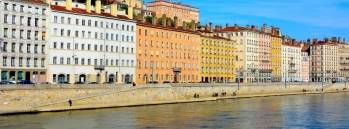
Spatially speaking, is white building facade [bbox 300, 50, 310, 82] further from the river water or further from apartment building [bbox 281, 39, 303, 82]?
the river water

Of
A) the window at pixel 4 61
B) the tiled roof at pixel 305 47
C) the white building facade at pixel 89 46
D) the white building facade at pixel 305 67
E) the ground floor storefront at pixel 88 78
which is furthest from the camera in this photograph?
the tiled roof at pixel 305 47

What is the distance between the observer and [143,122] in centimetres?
5297

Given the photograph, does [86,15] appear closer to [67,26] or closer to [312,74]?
[67,26]

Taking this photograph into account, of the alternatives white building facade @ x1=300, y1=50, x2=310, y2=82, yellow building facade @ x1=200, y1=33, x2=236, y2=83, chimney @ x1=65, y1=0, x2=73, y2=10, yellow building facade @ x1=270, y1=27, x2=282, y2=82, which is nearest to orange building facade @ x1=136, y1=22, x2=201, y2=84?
yellow building facade @ x1=200, y1=33, x2=236, y2=83

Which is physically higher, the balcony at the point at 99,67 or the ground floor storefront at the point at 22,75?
the balcony at the point at 99,67

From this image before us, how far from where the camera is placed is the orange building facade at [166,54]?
100938 mm

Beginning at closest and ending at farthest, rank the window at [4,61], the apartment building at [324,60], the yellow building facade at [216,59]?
the window at [4,61] < the yellow building facade at [216,59] < the apartment building at [324,60]

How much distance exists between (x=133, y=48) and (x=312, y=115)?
136 ft

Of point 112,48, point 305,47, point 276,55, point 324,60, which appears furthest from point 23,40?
point 305,47

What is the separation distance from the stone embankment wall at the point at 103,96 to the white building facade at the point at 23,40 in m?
14.0

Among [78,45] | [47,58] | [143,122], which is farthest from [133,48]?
[143,122]

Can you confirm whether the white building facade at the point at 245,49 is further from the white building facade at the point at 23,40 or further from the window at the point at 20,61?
the window at the point at 20,61

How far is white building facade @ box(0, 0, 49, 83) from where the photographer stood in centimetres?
7712

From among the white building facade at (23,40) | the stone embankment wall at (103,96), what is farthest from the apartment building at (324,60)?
the white building facade at (23,40)
